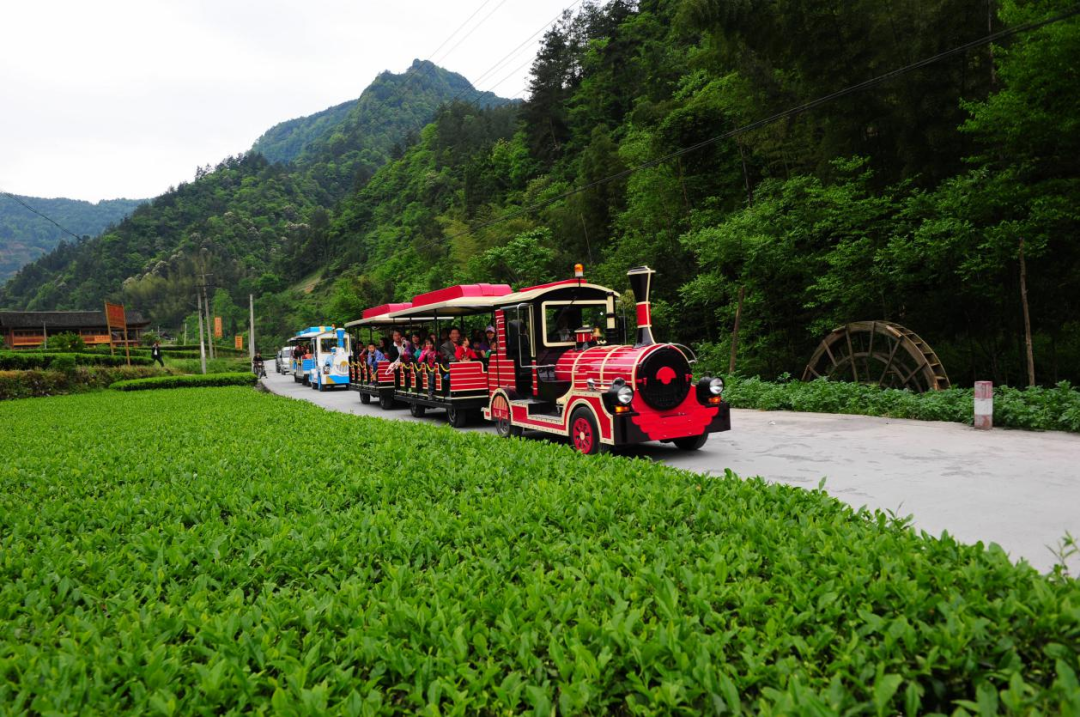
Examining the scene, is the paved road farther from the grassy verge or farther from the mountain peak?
the mountain peak

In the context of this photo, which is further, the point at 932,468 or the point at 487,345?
the point at 487,345

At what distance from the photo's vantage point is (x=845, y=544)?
289cm

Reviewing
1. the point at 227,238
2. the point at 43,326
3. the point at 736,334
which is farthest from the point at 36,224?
the point at 736,334

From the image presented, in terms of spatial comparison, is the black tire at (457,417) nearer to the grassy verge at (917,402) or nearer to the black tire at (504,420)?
the black tire at (504,420)

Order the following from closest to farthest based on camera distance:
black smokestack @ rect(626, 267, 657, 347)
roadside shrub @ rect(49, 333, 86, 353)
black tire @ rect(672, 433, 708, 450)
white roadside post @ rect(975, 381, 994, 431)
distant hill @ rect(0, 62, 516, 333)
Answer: black smokestack @ rect(626, 267, 657, 347) → black tire @ rect(672, 433, 708, 450) → white roadside post @ rect(975, 381, 994, 431) → roadside shrub @ rect(49, 333, 86, 353) → distant hill @ rect(0, 62, 516, 333)

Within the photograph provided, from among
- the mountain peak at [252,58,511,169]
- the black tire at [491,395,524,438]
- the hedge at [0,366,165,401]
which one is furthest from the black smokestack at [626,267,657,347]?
the mountain peak at [252,58,511,169]

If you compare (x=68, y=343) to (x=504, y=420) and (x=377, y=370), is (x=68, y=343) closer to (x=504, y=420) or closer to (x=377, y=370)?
(x=377, y=370)

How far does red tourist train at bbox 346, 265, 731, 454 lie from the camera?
8.03 meters

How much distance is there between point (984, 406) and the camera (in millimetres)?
9078

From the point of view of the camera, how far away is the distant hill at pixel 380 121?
124 meters

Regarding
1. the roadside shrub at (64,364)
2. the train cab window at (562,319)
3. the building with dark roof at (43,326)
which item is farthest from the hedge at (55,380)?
the building with dark roof at (43,326)

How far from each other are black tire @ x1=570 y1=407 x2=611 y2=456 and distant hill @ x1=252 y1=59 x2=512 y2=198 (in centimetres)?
11212

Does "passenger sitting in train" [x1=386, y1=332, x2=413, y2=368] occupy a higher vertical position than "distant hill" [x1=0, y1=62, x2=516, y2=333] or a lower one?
lower

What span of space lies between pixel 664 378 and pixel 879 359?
762 centimetres
